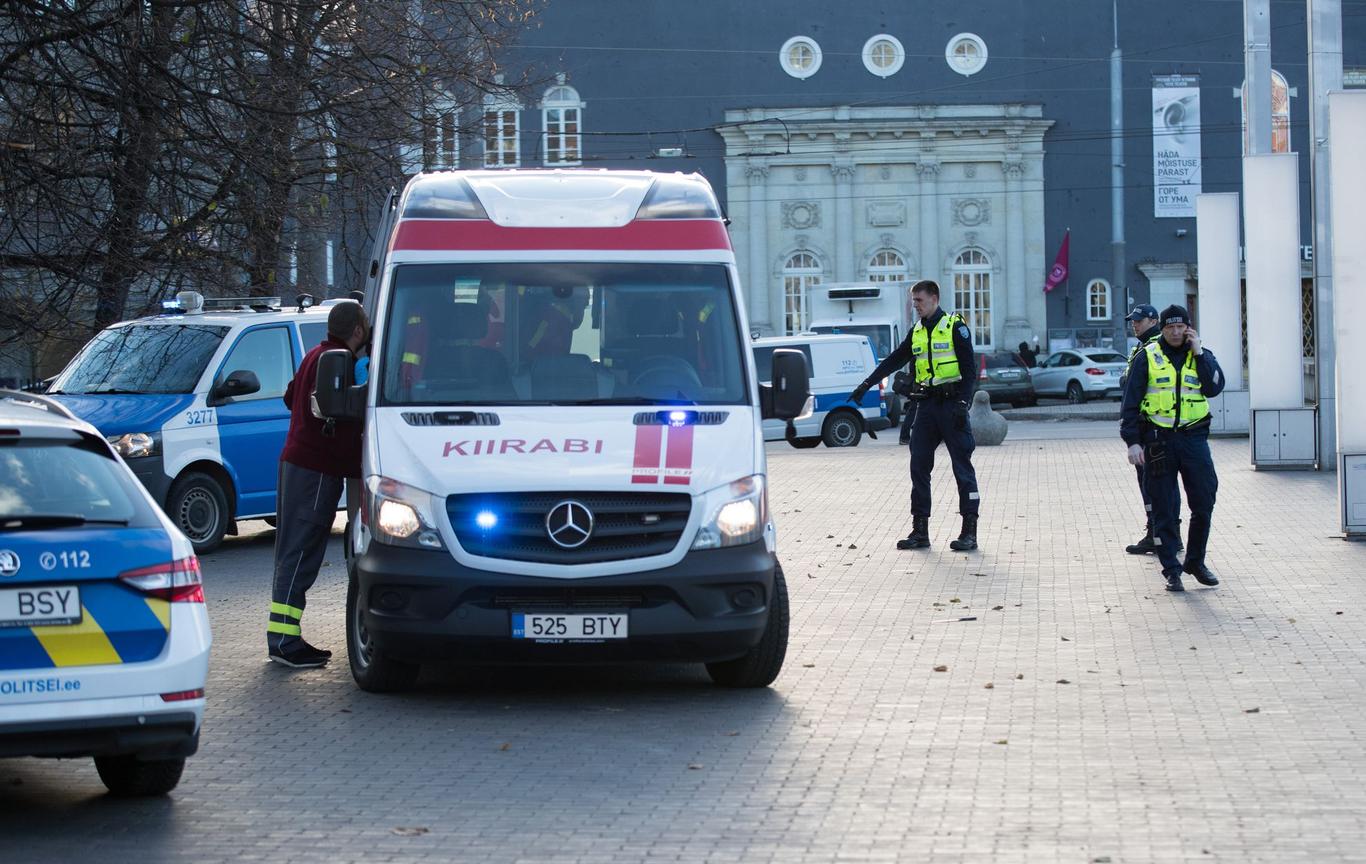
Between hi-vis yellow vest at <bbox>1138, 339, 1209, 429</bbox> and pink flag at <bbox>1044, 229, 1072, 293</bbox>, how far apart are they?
48742 mm

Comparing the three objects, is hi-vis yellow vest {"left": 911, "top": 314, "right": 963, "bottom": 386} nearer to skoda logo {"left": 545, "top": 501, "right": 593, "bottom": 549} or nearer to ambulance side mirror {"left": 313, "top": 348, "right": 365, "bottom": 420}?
ambulance side mirror {"left": 313, "top": 348, "right": 365, "bottom": 420}

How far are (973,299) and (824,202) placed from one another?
5719 millimetres

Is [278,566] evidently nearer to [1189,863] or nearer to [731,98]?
[1189,863]

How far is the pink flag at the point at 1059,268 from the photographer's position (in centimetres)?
5997

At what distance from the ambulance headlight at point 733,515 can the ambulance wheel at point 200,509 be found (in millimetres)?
8002

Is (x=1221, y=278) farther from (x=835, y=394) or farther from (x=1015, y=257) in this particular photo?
(x=1015, y=257)

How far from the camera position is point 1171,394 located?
12117 mm

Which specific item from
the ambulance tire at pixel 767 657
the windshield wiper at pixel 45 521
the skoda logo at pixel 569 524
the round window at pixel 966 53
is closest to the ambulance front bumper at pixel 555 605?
the skoda logo at pixel 569 524

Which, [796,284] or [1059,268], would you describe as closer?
[1059,268]

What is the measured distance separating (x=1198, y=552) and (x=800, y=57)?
49.9m

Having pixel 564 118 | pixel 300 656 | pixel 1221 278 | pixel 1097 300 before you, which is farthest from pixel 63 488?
pixel 1097 300

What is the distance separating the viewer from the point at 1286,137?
28922 millimetres

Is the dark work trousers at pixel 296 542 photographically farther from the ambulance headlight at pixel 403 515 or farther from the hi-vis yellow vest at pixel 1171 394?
the hi-vis yellow vest at pixel 1171 394

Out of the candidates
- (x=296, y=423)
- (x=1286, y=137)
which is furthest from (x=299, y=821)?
(x=1286, y=137)
